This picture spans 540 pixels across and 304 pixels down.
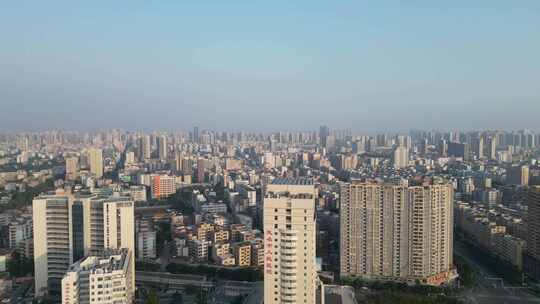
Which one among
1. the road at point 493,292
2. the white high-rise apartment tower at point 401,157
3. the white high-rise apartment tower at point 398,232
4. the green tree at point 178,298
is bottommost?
the road at point 493,292

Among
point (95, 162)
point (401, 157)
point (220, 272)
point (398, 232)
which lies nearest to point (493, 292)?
point (398, 232)

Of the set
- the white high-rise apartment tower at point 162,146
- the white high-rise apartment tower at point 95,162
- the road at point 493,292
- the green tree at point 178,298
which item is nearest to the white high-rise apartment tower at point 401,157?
the road at point 493,292

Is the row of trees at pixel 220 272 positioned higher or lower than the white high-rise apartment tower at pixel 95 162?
lower

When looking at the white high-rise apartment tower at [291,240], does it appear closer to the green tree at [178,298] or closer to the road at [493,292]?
the green tree at [178,298]

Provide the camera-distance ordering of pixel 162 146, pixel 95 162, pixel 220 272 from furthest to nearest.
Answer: pixel 162 146 < pixel 95 162 < pixel 220 272

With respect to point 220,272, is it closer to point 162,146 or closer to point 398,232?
point 398,232

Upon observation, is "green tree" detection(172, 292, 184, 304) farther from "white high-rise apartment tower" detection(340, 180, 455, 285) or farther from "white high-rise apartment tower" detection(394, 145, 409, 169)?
"white high-rise apartment tower" detection(394, 145, 409, 169)

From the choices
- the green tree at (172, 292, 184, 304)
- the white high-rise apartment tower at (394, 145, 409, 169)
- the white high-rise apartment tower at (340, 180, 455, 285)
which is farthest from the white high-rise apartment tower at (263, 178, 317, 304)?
the white high-rise apartment tower at (394, 145, 409, 169)
